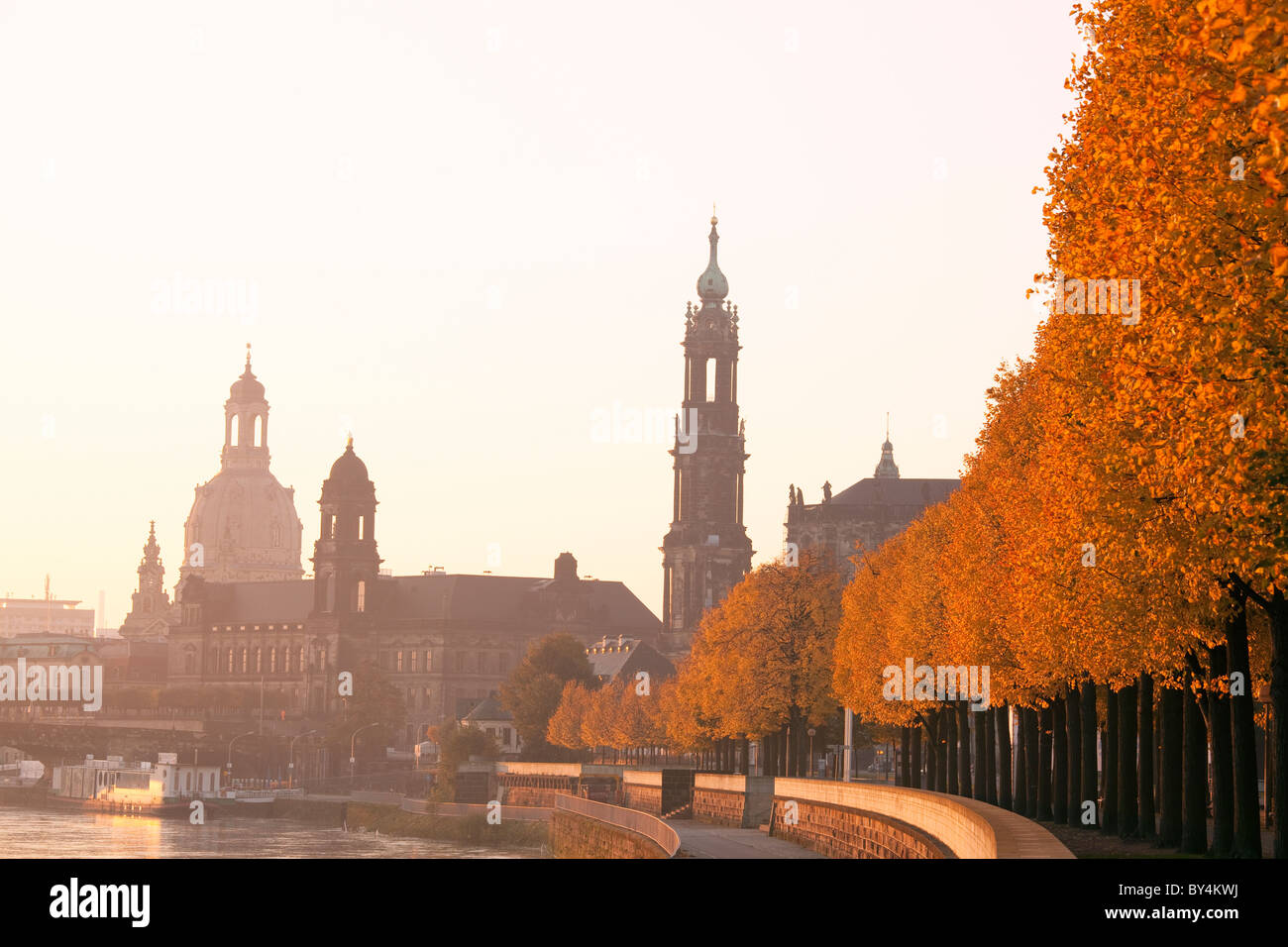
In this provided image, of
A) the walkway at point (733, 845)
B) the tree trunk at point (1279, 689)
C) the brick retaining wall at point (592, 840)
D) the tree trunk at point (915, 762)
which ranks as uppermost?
the tree trunk at point (1279, 689)

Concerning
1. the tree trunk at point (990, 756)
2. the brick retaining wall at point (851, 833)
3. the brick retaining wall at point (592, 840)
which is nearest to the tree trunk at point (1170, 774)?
→ the brick retaining wall at point (851, 833)

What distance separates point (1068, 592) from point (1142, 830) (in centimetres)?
762

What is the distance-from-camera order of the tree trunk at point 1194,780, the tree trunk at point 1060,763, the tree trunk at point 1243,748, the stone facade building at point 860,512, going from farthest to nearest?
the stone facade building at point 860,512 < the tree trunk at point 1060,763 < the tree trunk at point 1194,780 < the tree trunk at point 1243,748

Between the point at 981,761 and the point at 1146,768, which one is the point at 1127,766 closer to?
the point at 1146,768

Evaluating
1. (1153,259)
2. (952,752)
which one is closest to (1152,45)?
(1153,259)

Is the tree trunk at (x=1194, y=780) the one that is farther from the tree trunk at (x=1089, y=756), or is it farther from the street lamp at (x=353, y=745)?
the street lamp at (x=353, y=745)

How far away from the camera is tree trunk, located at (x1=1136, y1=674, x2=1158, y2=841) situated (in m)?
41.0

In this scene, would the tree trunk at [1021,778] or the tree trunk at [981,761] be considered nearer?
the tree trunk at [1021,778]

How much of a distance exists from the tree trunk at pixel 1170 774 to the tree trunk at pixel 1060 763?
765 cm

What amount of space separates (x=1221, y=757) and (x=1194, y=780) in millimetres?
1907

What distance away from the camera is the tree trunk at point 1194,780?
1403 inches

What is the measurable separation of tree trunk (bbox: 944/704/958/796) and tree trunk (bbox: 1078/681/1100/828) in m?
14.8
